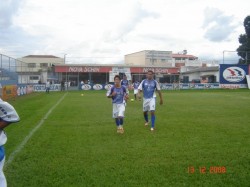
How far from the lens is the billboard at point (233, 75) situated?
150 feet

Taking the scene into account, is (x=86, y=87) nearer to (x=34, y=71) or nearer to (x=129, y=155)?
(x=34, y=71)

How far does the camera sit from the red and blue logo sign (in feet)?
150

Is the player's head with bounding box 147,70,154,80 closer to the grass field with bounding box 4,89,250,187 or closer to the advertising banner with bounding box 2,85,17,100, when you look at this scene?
the grass field with bounding box 4,89,250,187

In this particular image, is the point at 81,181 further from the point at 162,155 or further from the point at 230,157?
the point at 230,157

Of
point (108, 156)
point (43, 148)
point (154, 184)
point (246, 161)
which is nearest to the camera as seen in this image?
point (154, 184)

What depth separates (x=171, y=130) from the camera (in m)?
11.0

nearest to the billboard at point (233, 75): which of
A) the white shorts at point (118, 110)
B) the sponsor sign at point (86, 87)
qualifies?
the sponsor sign at point (86, 87)

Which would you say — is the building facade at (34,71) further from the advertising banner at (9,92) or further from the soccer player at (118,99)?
the soccer player at (118,99)

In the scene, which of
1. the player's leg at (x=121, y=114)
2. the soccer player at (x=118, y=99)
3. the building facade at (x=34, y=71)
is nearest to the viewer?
the player's leg at (x=121, y=114)

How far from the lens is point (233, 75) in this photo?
151 feet

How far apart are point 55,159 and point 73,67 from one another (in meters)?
51.7

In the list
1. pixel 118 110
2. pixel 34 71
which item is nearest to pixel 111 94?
pixel 118 110

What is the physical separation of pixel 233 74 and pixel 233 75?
14cm

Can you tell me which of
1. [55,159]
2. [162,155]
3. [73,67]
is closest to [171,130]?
[162,155]
